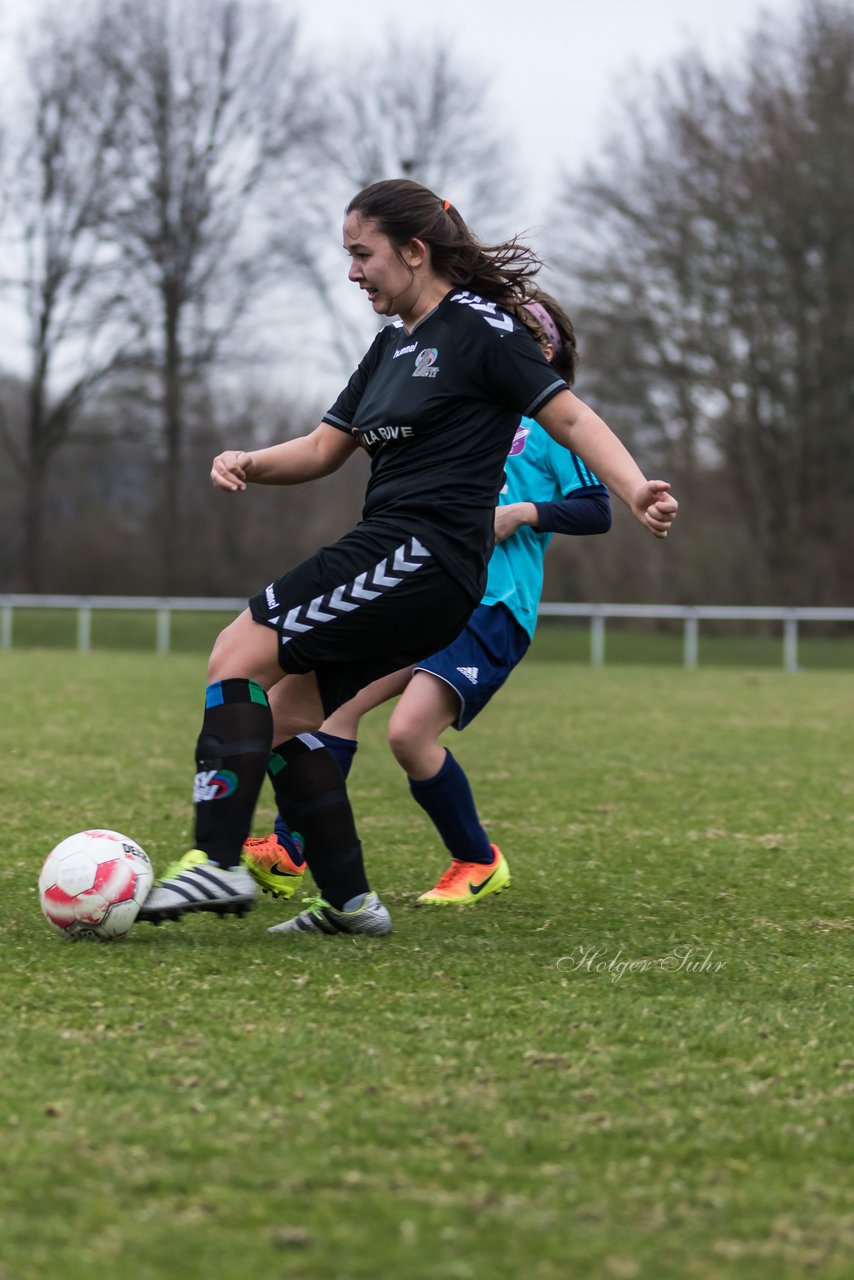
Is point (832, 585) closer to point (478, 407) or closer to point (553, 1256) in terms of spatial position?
point (478, 407)

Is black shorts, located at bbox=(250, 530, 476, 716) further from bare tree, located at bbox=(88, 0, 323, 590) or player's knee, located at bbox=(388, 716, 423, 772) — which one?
bare tree, located at bbox=(88, 0, 323, 590)

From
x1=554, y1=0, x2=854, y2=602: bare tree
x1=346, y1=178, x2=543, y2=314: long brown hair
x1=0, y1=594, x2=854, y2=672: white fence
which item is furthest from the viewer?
x1=554, y1=0, x2=854, y2=602: bare tree

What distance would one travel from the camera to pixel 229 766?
3.38 metres

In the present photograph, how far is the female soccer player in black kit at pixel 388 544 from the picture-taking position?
11.1 feet

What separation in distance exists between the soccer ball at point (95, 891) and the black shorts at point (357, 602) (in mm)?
601

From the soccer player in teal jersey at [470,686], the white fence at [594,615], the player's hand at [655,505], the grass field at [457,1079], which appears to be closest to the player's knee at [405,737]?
the soccer player in teal jersey at [470,686]

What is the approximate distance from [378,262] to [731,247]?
23.0m

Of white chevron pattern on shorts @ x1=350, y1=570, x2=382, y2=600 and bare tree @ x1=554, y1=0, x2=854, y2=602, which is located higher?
bare tree @ x1=554, y1=0, x2=854, y2=602

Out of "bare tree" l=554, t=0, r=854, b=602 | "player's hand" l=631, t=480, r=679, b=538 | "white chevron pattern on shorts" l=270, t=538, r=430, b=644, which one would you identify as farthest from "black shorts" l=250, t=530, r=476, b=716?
"bare tree" l=554, t=0, r=854, b=602

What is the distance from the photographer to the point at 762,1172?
6.78 feet

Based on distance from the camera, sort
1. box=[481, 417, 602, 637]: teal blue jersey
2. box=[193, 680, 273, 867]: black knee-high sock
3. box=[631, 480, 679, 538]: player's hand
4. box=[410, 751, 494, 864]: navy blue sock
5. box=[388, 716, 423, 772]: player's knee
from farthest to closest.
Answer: box=[481, 417, 602, 637]: teal blue jersey < box=[410, 751, 494, 864]: navy blue sock < box=[388, 716, 423, 772]: player's knee < box=[193, 680, 273, 867]: black knee-high sock < box=[631, 480, 679, 538]: player's hand

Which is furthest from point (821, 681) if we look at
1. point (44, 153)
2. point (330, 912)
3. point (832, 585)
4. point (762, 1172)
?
point (44, 153)

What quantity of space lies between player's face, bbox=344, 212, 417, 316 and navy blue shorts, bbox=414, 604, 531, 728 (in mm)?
1093

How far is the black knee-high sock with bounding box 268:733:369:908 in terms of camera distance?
3.61 m
